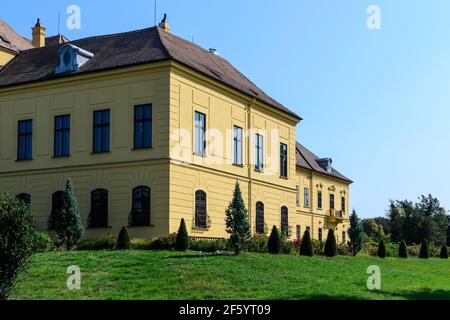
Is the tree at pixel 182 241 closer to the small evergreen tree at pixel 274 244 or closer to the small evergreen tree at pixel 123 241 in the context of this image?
the small evergreen tree at pixel 123 241

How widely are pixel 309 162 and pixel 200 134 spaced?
96.6ft

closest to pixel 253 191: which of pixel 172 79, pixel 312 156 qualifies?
pixel 172 79

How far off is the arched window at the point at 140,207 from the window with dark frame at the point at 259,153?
951cm

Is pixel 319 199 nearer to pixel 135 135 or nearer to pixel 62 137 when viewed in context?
pixel 62 137

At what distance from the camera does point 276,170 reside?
4259 cm

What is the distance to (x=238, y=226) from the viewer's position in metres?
27.1

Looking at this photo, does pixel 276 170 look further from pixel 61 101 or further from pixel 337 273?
pixel 337 273

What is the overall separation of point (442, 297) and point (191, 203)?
14.3 m

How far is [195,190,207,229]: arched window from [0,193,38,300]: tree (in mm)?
16446

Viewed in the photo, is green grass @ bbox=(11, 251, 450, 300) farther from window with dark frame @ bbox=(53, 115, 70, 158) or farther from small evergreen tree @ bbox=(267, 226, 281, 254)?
window with dark frame @ bbox=(53, 115, 70, 158)

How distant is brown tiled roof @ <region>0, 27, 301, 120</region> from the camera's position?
34375 millimetres

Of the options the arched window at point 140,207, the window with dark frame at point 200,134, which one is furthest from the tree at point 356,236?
the arched window at point 140,207

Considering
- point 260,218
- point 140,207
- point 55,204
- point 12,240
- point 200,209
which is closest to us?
point 12,240

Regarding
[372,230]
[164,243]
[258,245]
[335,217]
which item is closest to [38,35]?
[164,243]
